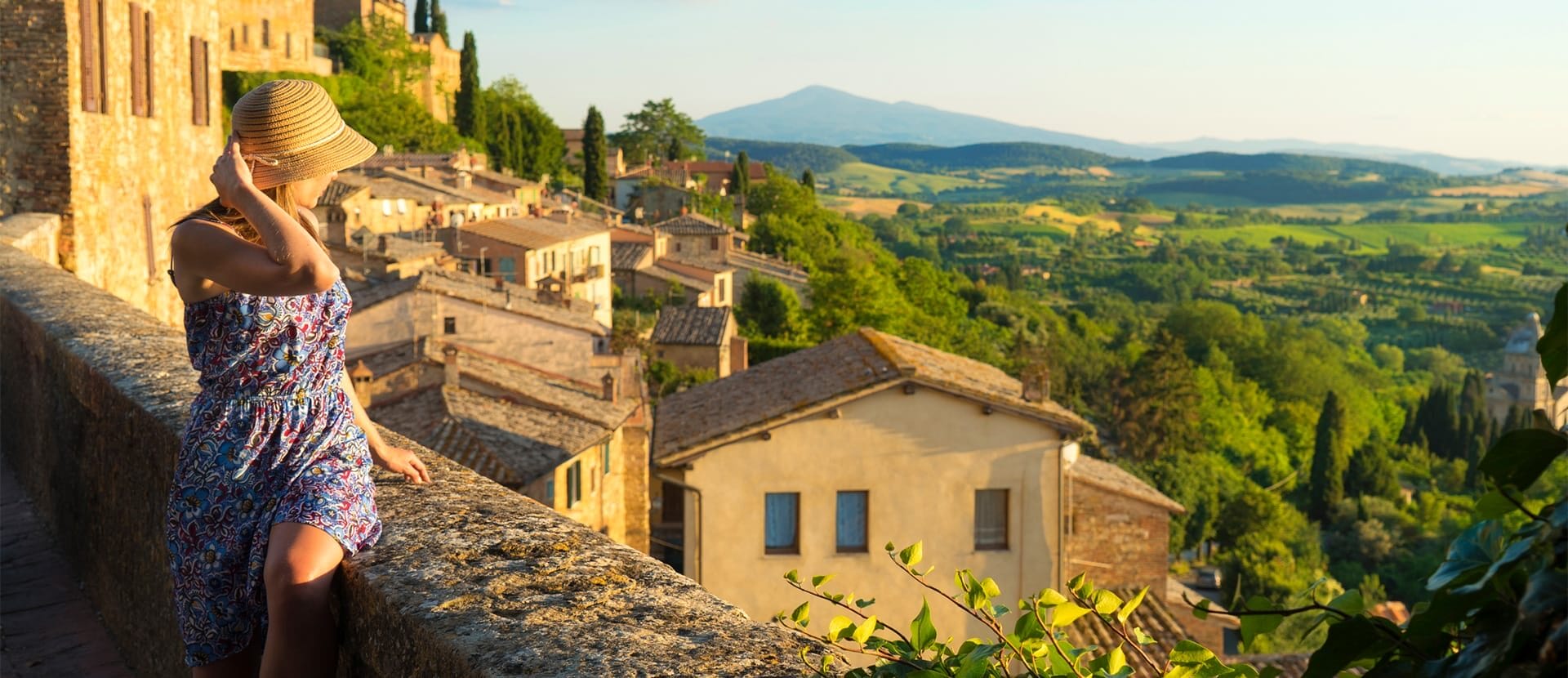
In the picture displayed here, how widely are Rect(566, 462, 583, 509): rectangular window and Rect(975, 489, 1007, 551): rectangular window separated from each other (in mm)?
6013

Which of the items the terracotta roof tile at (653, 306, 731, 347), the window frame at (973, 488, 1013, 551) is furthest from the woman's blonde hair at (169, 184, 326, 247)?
the terracotta roof tile at (653, 306, 731, 347)

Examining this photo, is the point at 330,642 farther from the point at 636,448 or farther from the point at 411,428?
the point at 636,448

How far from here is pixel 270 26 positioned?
61.2m

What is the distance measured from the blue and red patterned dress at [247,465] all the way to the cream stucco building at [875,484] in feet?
43.8

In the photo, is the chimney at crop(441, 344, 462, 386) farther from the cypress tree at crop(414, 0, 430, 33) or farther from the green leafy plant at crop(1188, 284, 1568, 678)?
the cypress tree at crop(414, 0, 430, 33)

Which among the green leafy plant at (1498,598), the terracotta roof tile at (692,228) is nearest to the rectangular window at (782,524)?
the green leafy plant at (1498,598)

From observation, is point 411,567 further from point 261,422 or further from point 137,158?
point 137,158

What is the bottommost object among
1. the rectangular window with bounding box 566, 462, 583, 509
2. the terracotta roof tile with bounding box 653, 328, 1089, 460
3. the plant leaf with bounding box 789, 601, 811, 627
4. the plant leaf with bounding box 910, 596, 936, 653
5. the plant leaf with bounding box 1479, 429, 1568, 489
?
the rectangular window with bounding box 566, 462, 583, 509

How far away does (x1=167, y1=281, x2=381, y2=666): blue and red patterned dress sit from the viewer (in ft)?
8.53

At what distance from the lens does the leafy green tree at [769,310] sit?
54.8 metres

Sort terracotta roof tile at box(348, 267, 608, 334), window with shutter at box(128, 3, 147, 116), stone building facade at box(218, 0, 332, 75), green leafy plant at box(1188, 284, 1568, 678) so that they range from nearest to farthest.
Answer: green leafy plant at box(1188, 284, 1568, 678) → window with shutter at box(128, 3, 147, 116) → terracotta roof tile at box(348, 267, 608, 334) → stone building facade at box(218, 0, 332, 75)

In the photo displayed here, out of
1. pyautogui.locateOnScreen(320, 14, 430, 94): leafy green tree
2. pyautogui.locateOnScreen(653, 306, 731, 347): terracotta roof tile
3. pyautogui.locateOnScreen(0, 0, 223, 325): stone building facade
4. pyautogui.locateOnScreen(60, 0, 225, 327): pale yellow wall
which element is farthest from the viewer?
pyautogui.locateOnScreen(320, 14, 430, 94): leafy green tree

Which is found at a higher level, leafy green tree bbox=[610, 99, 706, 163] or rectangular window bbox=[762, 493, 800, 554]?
leafy green tree bbox=[610, 99, 706, 163]

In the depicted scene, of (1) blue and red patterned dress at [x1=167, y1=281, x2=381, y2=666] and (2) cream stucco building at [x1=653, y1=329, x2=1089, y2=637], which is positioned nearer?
(1) blue and red patterned dress at [x1=167, y1=281, x2=381, y2=666]
